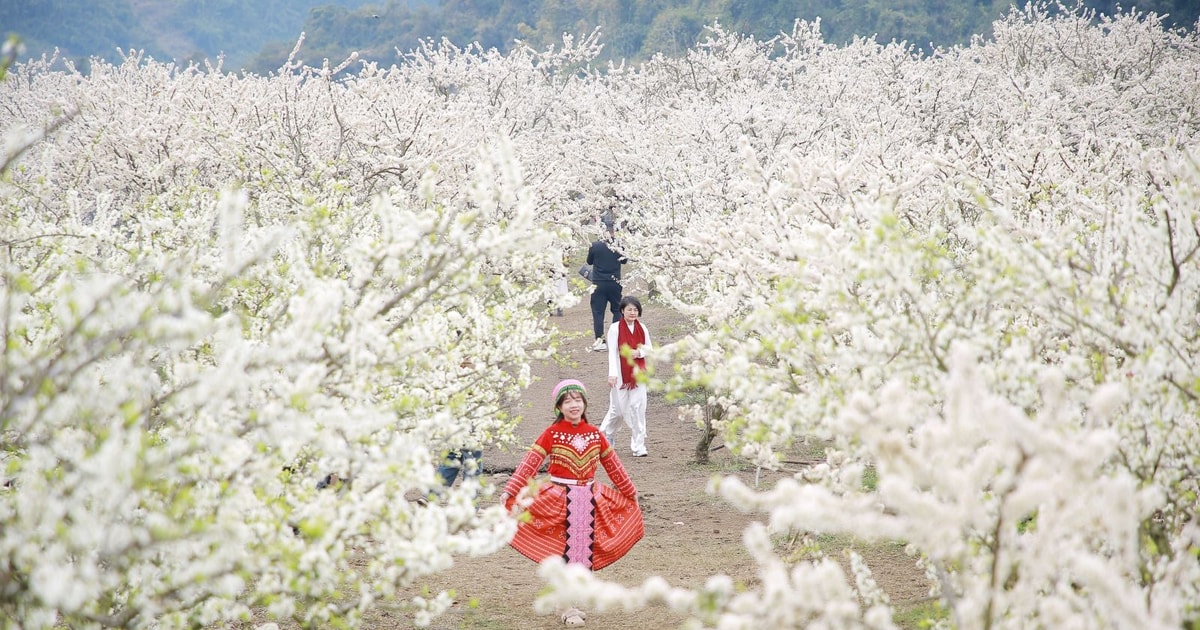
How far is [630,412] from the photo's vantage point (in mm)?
10641

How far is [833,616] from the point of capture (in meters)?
2.53

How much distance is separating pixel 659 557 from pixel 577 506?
1745 millimetres

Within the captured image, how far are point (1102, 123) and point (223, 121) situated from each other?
16029mm

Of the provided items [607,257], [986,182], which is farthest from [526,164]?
[986,182]

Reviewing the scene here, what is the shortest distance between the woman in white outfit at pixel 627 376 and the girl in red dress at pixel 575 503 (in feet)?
7.63

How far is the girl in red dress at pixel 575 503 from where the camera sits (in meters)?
6.39

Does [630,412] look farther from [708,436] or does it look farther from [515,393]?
[515,393]

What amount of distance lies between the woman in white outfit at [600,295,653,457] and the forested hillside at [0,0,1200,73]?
671 inches

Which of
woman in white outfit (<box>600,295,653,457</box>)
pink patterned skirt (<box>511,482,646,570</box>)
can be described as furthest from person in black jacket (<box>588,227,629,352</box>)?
pink patterned skirt (<box>511,482,646,570</box>)

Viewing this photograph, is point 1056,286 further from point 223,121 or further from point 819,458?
point 223,121

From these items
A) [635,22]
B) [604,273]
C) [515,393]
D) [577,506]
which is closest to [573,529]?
[577,506]

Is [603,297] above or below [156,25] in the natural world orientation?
below

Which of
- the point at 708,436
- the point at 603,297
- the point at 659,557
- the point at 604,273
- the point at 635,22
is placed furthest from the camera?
the point at 635,22

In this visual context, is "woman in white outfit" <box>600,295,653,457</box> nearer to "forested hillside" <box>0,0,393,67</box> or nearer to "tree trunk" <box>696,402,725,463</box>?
"tree trunk" <box>696,402,725,463</box>
